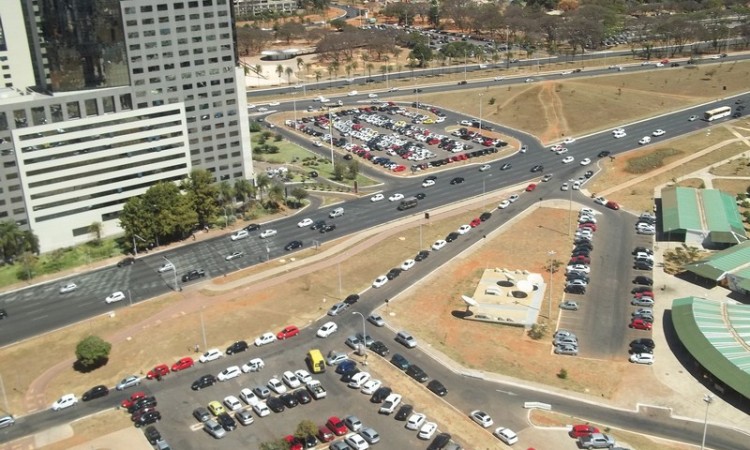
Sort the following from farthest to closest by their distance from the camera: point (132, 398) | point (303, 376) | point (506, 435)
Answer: point (303, 376)
point (132, 398)
point (506, 435)

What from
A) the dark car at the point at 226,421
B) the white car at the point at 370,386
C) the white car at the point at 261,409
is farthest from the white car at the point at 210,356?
the white car at the point at 370,386

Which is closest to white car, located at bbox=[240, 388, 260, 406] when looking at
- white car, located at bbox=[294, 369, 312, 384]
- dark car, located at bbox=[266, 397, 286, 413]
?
dark car, located at bbox=[266, 397, 286, 413]

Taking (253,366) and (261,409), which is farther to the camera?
(253,366)

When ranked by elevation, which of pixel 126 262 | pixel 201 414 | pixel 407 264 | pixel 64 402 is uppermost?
pixel 407 264

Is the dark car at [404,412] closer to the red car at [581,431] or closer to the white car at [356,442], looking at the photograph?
the white car at [356,442]

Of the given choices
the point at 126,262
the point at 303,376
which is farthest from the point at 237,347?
the point at 126,262

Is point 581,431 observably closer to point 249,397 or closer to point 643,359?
point 643,359

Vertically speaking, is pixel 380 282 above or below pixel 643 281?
below
